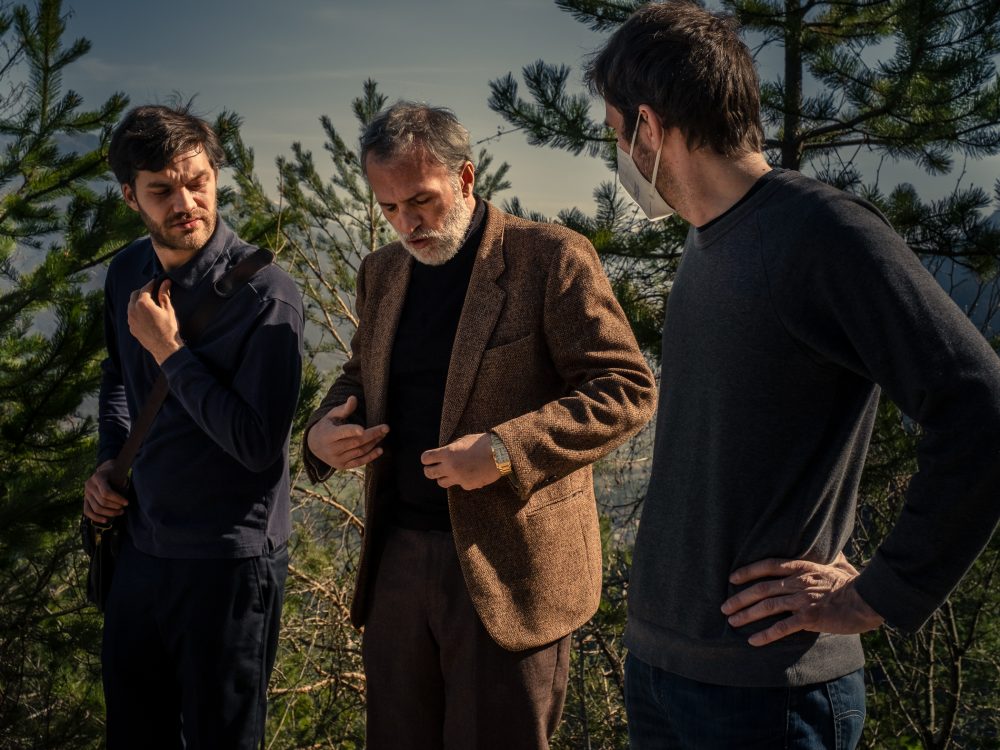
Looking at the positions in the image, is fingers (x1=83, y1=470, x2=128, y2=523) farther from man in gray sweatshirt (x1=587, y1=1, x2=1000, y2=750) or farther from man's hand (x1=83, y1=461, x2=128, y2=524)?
man in gray sweatshirt (x1=587, y1=1, x2=1000, y2=750)

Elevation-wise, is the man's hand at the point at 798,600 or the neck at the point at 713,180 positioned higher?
the neck at the point at 713,180

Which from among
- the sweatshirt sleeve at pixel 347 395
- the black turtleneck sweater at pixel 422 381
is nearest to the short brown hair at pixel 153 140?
the sweatshirt sleeve at pixel 347 395

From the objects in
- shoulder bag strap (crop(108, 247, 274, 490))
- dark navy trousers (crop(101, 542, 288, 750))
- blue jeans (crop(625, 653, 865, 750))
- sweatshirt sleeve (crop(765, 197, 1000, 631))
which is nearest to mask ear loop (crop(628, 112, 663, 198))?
sweatshirt sleeve (crop(765, 197, 1000, 631))

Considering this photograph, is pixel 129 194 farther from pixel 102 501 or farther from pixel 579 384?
pixel 579 384

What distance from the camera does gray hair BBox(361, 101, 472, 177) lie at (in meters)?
1.98

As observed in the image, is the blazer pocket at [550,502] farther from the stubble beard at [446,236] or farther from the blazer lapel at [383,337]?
the stubble beard at [446,236]

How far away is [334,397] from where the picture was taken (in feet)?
7.11

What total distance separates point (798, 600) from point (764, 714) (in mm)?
156

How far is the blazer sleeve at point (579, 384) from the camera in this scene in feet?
5.85

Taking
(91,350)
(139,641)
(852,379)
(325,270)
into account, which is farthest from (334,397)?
(325,270)

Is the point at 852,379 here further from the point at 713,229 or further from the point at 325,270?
the point at 325,270

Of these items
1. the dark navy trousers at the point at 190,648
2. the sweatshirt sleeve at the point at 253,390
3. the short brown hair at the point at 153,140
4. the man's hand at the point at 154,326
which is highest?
the short brown hair at the point at 153,140

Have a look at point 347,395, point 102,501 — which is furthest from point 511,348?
point 102,501

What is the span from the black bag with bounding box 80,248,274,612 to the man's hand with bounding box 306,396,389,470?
40cm
